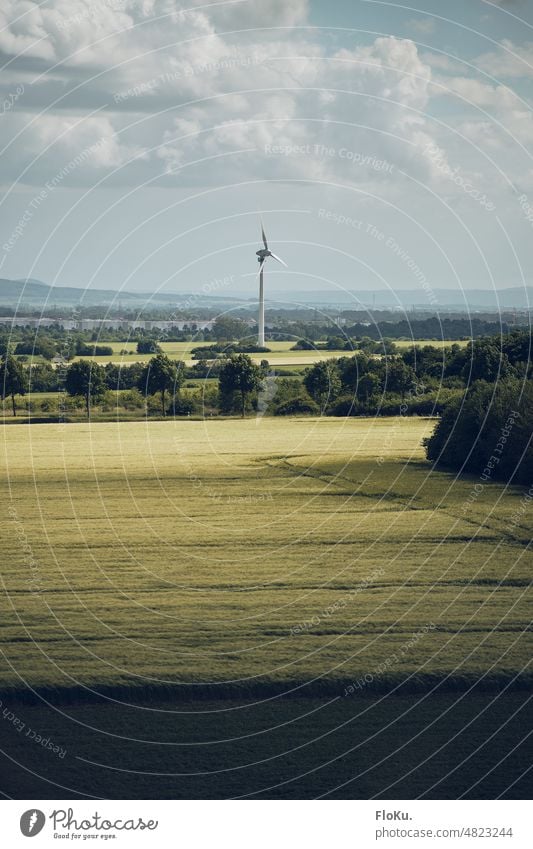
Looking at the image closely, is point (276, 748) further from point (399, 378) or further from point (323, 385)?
point (323, 385)

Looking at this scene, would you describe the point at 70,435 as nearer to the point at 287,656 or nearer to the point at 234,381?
the point at 234,381

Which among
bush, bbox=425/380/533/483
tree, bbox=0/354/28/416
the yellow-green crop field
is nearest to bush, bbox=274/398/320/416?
tree, bbox=0/354/28/416

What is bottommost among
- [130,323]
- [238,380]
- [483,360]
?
[238,380]

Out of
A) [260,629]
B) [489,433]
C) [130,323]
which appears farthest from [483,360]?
[130,323]

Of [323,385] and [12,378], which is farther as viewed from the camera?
[323,385]

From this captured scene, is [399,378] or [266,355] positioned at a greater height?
[266,355]

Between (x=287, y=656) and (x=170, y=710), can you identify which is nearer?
(x=170, y=710)

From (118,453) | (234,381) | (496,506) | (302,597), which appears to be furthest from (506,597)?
(234,381)
